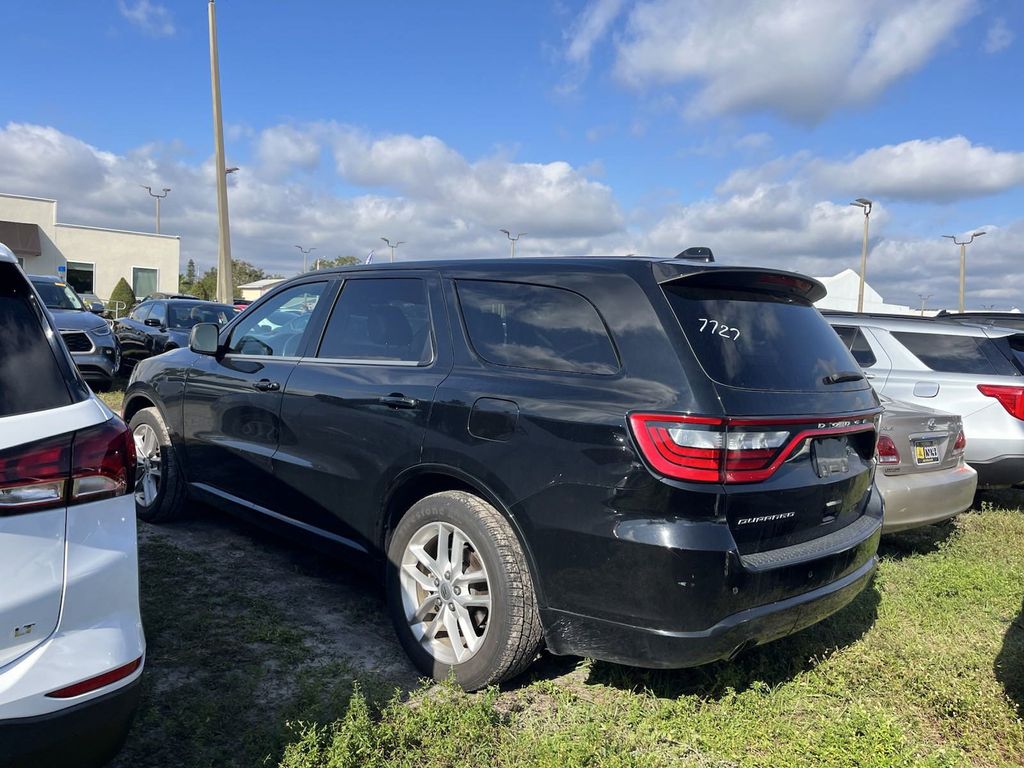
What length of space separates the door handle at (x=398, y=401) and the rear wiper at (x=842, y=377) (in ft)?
5.69

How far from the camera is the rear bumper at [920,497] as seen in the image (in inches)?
183

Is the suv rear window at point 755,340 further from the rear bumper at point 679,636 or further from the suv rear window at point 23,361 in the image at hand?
the suv rear window at point 23,361

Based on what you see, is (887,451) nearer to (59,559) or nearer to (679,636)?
(679,636)

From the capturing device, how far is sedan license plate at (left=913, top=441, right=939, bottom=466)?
480 cm

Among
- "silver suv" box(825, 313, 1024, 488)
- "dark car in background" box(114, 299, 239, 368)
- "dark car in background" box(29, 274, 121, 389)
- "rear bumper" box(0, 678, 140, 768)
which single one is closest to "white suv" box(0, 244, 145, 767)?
"rear bumper" box(0, 678, 140, 768)

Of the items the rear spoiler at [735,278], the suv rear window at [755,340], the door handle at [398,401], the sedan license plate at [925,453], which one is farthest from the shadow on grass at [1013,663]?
the door handle at [398,401]

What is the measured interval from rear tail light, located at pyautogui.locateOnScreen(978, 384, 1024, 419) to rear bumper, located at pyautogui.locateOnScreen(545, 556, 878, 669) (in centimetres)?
413

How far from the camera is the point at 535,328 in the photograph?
3.10m

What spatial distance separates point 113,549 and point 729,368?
206 centimetres

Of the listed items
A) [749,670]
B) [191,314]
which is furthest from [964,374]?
[191,314]

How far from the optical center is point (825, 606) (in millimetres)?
2957

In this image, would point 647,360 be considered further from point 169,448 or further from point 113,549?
point 169,448

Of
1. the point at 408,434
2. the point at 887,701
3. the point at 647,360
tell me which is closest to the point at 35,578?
the point at 408,434

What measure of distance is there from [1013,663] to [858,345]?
3.77 metres
